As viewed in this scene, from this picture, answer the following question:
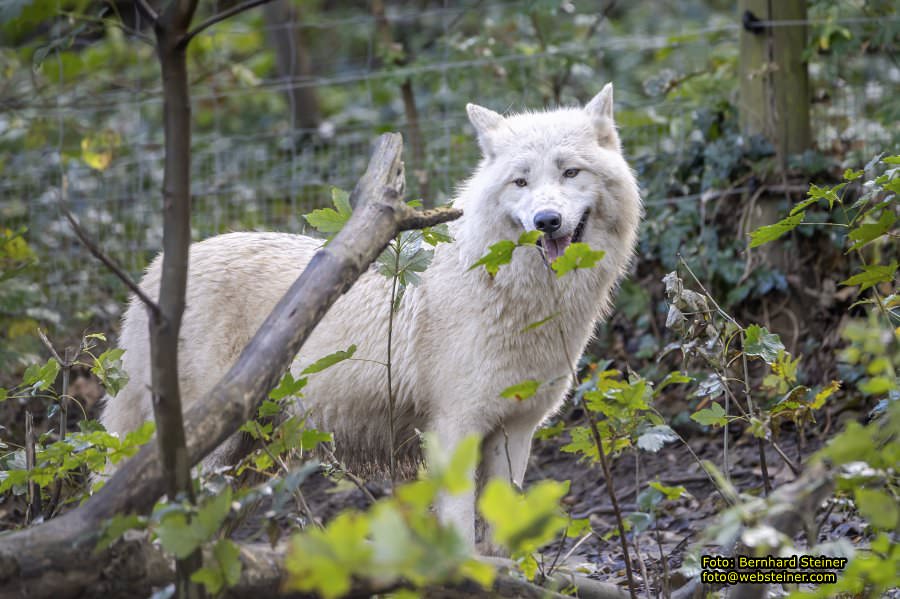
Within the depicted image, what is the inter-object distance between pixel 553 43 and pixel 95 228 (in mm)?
3595

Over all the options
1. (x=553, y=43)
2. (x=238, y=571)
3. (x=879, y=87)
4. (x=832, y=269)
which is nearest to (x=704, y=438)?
(x=832, y=269)

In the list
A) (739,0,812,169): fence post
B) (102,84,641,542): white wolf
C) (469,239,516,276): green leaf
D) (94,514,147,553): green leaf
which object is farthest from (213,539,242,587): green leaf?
(739,0,812,169): fence post

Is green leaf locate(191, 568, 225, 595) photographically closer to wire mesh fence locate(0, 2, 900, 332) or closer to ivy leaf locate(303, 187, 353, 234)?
ivy leaf locate(303, 187, 353, 234)

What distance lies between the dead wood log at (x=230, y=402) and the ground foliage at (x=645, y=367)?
0.09 m

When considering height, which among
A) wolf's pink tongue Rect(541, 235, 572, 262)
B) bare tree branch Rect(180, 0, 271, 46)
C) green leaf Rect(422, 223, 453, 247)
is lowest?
wolf's pink tongue Rect(541, 235, 572, 262)

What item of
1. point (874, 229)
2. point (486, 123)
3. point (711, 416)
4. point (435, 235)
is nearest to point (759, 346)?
point (711, 416)

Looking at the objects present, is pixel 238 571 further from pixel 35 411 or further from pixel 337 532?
pixel 35 411

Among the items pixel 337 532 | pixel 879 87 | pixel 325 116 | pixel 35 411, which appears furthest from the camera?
pixel 325 116

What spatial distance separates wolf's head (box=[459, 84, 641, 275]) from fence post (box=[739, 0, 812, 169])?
1.81 m

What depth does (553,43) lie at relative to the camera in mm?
7219

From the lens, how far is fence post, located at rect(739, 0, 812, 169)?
5582 mm

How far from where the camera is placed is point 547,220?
377 cm

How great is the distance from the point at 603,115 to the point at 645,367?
6.52 ft

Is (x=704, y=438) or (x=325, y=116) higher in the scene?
(x=325, y=116)
